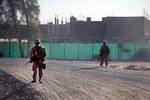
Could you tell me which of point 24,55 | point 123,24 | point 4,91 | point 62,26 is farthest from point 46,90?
point 62,26

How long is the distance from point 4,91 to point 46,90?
1493 mm

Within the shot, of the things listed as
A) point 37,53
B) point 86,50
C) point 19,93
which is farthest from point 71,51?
point 19,93

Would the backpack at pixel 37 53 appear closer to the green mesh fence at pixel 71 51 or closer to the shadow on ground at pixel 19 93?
the shadow on ground at pixel 19 93

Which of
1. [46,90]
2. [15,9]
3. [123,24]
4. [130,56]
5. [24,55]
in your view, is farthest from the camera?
[123,24]

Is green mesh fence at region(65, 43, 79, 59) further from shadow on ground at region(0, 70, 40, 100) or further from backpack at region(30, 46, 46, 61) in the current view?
shadow on ground at region(0, 70, 40, 100)

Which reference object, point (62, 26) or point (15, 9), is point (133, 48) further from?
point (62, 26)

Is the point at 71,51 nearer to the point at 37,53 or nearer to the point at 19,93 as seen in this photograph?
the point at 37,53

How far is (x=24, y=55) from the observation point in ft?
187

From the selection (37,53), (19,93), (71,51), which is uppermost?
(37,53)

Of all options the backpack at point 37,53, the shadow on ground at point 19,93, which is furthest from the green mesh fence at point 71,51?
the shadow on ground at point 19,93

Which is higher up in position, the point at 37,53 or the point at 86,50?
the point at 37,53

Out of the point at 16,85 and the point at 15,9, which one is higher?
the point at 15,9

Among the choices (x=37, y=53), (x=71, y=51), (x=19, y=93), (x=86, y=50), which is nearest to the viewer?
(x=19, y=93)

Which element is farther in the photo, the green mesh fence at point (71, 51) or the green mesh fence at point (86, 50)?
the green mesh fence at point (71, 51)
